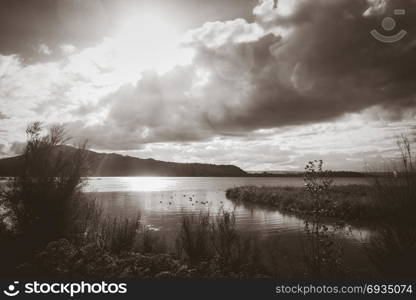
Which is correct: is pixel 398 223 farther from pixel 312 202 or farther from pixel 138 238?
pixel 138 238

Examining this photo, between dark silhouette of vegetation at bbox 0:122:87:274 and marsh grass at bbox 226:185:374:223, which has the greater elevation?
dark silhouette of vegetation at bbox 0:122:87:274

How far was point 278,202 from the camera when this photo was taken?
3688 cm

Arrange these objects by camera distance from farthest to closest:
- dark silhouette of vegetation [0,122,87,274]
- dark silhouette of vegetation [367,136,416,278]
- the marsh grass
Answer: the marsh grass, dark silhouette of vegetation [0,122,87,274], dark silhouette of vegetation [367,136,416,278]

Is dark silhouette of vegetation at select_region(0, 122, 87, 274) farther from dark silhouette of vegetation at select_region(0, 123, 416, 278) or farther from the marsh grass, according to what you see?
the marsh grass

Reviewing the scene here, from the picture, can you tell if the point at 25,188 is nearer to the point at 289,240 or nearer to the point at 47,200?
the point at 47,200

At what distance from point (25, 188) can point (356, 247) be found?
17031 mm

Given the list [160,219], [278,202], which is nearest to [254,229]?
[160,219]

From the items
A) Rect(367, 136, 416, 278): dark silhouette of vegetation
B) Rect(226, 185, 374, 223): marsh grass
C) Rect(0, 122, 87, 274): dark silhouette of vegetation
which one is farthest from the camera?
Rect(226, 185, 374, 223): marsh grass

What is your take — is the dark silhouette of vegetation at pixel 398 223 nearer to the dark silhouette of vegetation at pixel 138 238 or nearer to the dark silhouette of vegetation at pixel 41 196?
the dark silhouette of vegetation at pixel 138 238

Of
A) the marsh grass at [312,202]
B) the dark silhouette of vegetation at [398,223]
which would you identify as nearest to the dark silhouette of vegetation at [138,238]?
the dark silhouette of vegetation at [398,223]

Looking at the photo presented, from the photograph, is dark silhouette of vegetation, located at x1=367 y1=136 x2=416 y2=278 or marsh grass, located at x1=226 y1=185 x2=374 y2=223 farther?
marsh grass, located at x1=226 y1=185 x2=374 y2=223

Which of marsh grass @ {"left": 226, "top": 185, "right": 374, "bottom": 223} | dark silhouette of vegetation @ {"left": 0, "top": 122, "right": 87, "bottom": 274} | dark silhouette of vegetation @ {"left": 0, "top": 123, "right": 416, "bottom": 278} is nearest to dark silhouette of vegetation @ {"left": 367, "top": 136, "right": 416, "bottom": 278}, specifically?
dark silhouette of vegetation @ {"left": 0, "top": 123, "right": 416, "bottom": 278}

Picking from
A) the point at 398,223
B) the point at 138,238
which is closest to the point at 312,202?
the point at 398,223

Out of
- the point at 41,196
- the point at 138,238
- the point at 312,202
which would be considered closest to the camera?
the point at 41,196
